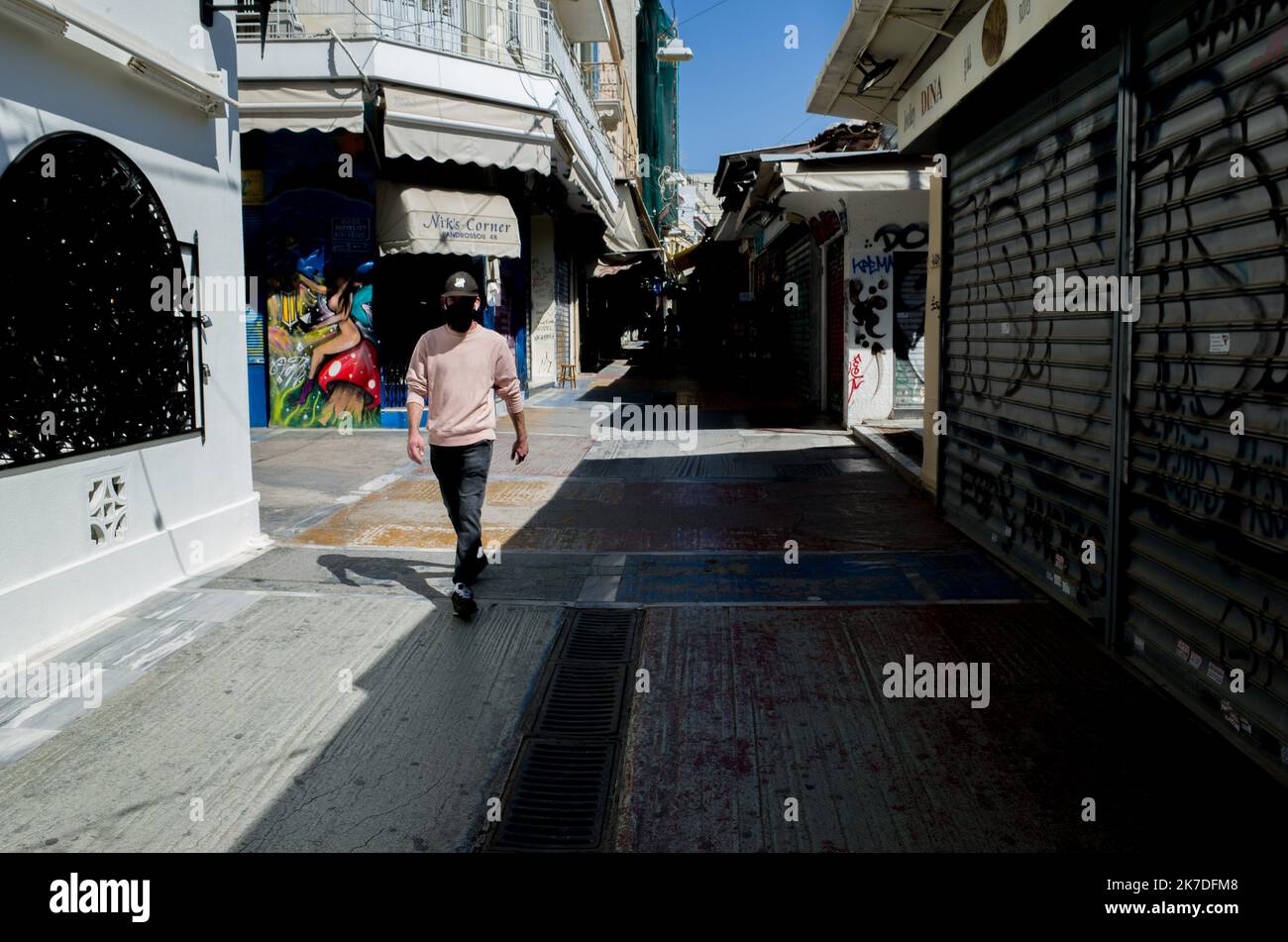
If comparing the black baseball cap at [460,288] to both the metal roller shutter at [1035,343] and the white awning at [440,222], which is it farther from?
the white awning at [440,222]

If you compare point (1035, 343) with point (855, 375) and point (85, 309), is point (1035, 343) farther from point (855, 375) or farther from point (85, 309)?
point (855, 375)

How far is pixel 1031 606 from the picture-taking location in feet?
18.5

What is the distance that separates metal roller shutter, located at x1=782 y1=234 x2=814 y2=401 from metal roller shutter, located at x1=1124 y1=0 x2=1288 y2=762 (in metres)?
13.1

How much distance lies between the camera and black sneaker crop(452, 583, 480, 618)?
5.57 metres

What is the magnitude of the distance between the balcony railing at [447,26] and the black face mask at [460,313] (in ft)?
28.2

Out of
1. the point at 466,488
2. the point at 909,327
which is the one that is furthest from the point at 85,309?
the point at 909,327

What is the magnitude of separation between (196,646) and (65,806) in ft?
5.53

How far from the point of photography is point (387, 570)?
21.9 feet

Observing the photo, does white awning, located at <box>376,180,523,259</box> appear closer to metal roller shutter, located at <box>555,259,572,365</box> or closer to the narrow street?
the narrow street

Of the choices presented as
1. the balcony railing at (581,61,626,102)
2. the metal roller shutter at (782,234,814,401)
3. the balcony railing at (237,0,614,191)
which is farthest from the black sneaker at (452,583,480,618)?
the balcony railing at (581,61,626,102)

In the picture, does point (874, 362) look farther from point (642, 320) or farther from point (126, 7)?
point (642, 320)

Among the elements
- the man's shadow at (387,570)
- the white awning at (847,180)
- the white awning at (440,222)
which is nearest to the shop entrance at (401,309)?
the white awning at (440,222)

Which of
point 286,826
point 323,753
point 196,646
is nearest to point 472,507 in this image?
point 196,646

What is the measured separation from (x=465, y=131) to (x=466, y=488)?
892 cm
